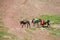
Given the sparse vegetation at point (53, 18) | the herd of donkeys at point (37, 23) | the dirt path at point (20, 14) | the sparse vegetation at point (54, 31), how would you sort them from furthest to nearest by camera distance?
1. the sparse vegetation at point (53, 18)
2. the herd of donkeys at point (37, 23)
3. the sparse vegetation at point (54, 31)
4. the dirt path at point (20, 14)

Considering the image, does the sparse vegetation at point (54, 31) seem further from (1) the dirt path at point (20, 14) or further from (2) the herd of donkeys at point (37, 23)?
(2) the herd of donkeys at point (37, 23)

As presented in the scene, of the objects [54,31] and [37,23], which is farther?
[37,23]

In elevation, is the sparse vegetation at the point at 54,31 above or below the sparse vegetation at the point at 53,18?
below

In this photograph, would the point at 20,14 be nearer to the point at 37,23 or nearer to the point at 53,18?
the point at 53,18

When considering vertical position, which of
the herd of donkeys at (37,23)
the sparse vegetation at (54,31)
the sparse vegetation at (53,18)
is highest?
the sparse vegetation at (53,18)

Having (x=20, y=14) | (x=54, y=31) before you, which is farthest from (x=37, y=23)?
(x=20, y=14)

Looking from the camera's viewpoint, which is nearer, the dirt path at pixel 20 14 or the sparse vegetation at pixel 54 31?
the dirt path at pixel 20 14

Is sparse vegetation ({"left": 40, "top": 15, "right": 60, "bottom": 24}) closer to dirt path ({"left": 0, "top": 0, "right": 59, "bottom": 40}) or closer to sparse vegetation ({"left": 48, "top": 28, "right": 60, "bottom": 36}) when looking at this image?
dirt path ({"left": 0, "top": 0, "right": 59, "bottom": 40})

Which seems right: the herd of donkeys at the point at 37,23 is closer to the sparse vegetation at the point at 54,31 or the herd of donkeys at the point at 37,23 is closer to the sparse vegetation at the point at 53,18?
the sparse vegetation at the point at 54,31

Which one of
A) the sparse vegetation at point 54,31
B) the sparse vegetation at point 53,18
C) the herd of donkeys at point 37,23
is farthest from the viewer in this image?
the sparse vegetation at point 53,18

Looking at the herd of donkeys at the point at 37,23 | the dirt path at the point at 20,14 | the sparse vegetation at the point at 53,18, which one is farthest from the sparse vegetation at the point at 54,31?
the sparse vegetation at the point at 53,18

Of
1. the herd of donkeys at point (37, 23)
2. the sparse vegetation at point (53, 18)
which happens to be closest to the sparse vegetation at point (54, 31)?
the herd of donkeys at point (37, 23)

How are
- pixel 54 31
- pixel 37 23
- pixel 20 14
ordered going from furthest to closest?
pixel 20 14
pixel 37 23
pixel 54 31

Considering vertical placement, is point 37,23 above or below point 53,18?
below
